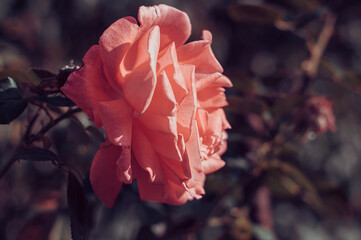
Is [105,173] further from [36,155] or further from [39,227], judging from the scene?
[39,227]

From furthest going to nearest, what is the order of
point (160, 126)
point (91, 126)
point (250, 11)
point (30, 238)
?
point (250, 11)
point (30, 238)
point (91, 126)
point (160, 126)

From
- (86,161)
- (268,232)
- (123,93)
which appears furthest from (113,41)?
(268,232)

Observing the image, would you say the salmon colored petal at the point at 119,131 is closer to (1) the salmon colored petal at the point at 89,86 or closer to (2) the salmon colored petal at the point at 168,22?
(1) the salmon colored petal at the point at 89,86

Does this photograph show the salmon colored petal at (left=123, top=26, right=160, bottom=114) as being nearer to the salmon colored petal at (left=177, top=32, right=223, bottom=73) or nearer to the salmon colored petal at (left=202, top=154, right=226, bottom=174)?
the salmon colored petal at (left=177, top=32, right=223, bottom=73)

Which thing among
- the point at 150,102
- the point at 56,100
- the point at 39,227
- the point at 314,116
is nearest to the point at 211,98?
the point at 150,102

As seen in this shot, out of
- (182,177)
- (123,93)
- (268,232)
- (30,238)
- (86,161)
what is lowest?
(268,232)

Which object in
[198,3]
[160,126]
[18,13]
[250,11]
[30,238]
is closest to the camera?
[160,126]

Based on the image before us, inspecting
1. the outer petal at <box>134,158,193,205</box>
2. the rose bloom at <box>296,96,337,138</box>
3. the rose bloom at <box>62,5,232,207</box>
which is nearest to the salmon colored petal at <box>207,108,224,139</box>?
the rose bloom at <box>62,5,232,207</box>

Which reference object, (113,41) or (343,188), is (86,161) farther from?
(343,188)
